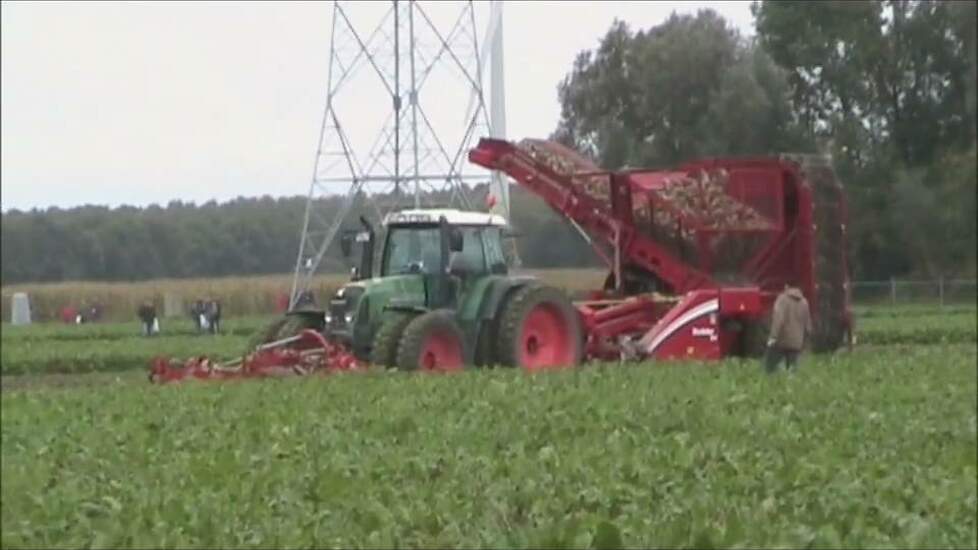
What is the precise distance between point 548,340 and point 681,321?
1509 mm

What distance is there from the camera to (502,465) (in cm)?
831

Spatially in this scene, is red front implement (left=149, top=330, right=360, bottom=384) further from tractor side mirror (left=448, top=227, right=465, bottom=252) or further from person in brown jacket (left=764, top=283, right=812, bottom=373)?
person in brown jacket (left=764, top=283, right=812, bottom=373)

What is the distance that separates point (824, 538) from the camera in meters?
5.80

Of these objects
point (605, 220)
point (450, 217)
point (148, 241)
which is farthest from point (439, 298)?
point (148, 241)

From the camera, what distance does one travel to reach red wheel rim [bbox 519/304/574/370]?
17.7 m

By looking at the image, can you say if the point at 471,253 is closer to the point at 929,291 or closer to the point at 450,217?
the point at 450,217

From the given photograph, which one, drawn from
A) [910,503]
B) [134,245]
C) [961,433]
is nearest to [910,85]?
[134,245]

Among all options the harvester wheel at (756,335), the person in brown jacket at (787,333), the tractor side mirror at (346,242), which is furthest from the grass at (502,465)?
the harvester wheel at (756,335)

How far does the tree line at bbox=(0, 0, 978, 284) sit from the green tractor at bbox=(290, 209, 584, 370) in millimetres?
8681

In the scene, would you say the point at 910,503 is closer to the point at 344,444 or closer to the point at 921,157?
the point at 921,157

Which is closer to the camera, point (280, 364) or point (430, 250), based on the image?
point (280, 364)

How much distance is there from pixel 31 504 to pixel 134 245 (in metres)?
2.42

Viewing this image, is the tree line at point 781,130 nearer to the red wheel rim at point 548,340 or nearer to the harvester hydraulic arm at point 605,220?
the red wheel rim at point 548,340

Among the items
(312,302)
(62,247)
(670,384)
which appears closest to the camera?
(62,247)
